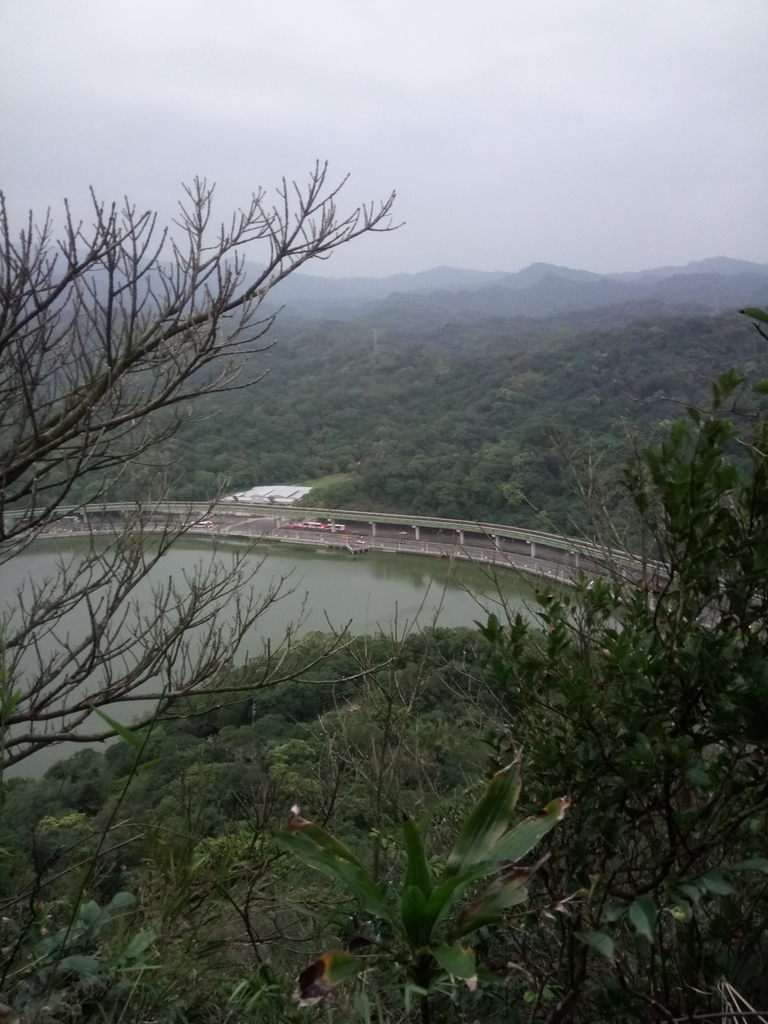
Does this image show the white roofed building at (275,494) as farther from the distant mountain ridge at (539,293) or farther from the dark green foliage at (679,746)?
the distant mountain ridge at (539,293)

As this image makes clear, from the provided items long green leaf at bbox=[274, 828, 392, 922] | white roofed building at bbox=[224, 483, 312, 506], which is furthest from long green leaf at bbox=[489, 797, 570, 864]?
white roofed building at bbox=[224, 483, 312, 506]

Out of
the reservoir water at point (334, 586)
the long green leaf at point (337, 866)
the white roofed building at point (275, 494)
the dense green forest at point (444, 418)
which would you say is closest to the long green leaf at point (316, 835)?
the long green leaf at point (337, 866)

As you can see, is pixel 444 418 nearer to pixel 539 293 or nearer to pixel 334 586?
pixel 334 586

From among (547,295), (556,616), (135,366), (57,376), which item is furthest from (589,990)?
(547,295)

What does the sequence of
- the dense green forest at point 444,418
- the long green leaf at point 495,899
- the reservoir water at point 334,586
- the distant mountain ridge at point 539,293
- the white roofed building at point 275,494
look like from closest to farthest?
the long green leaf at point 495,899 → the reservoir water at point 334,586 → the dense green forest at point 444,418 → the white roofed building at point 275,494 → the distant mountain ridge at point 539,293

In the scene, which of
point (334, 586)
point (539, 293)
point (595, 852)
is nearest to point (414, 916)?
point (595, 852)

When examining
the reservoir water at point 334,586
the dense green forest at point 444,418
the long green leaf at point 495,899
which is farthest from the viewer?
the dense green forest at point 444,418
